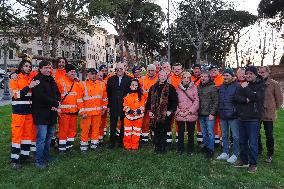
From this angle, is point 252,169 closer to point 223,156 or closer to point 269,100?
point 223,156

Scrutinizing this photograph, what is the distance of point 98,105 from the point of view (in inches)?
350

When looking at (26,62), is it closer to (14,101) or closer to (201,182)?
(14,101)

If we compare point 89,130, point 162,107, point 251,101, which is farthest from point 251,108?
point 89,130

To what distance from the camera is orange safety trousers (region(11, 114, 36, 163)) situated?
24.8 feet

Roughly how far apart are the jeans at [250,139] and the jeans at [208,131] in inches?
32.9

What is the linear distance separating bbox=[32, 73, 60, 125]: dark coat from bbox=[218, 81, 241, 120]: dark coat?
3551 millimetres

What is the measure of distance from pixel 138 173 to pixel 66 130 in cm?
229

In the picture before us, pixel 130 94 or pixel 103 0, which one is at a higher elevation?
pixel 103 0

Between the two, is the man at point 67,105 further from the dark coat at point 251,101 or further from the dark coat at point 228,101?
the dark coat at point 251,101

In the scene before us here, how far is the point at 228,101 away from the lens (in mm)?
8086

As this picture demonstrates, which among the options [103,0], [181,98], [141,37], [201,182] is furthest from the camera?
[141,37]

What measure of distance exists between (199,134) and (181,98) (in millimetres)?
1465

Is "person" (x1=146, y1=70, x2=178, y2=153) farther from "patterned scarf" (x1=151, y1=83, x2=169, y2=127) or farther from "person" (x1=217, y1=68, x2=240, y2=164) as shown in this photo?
"person" (x1=217, y1=68, x2=240, y2=164)

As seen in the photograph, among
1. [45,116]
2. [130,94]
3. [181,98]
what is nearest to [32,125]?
[45,116]
